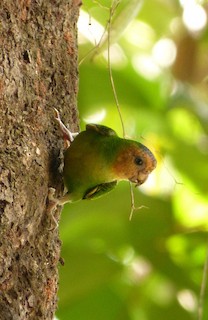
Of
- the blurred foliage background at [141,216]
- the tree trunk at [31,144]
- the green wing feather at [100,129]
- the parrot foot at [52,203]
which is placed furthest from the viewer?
the blurred foliage background at [141,216]

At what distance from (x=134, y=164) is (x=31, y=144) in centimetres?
32

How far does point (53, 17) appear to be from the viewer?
7.11 ft

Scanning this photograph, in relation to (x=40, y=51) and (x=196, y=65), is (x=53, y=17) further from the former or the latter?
(x=196, y=65)

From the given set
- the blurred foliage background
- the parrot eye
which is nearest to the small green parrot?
the parrot eye

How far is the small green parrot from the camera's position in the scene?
2.04 m

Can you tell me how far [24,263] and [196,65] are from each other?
81.8 inches

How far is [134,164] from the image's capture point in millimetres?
2078

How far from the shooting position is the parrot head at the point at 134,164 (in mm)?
2074

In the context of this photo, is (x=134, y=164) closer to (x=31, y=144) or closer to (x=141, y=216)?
(x=31, y=144)

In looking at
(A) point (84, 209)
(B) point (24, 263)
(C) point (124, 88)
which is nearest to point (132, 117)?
(C) point (124, 88)

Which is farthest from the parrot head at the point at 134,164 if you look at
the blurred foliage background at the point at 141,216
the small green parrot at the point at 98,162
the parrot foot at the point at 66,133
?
the blurred foliage background at the point at 141,216

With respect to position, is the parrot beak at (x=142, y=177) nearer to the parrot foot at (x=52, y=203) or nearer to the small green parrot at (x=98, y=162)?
the small green parrot at (x=98, y=162)

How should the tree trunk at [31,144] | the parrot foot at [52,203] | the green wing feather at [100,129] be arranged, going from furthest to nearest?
the green wing feather at [100,129] < the parrot foot at [52,203] < the tree trunk at [31,144]

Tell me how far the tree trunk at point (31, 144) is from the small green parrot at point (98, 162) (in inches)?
1.9
